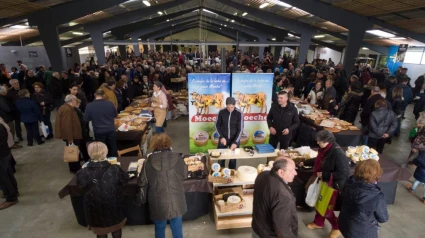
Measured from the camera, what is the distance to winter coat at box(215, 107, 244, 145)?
382 centimetres

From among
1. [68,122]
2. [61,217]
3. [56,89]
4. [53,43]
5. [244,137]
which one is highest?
[53,43]

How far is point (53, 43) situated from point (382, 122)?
9.25m

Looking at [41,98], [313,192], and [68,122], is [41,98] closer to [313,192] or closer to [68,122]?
[68,122]

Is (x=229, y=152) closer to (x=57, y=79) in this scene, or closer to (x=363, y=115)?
(x=363, y=115)

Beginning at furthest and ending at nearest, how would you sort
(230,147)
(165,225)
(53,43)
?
(53,43), (230,147), (165,225)

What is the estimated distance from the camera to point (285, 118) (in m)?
4.03

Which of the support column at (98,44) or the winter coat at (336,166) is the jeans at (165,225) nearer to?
the winter coat at (336,166)

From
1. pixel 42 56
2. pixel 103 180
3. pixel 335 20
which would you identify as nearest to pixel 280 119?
pixel 103 180

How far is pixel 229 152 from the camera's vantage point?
11.7ft

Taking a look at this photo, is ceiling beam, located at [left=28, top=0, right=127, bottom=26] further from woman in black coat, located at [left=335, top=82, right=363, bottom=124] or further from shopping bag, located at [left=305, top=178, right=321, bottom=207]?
shopping bag, located at [left=305, top=178, right=321, bottom=207]

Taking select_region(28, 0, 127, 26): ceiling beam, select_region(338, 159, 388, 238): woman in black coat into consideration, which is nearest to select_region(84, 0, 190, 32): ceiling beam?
select_region(28, 0, 127, 26): ceiling beam

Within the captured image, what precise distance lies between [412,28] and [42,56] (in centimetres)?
1395

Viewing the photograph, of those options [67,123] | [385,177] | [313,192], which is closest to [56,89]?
[67,123]

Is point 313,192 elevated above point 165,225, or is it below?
above
